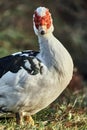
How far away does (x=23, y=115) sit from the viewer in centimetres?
757

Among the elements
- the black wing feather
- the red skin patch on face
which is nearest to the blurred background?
the black wing feather

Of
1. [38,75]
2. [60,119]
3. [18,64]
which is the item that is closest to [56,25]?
[60,119]

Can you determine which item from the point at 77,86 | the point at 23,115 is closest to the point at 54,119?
the point at 23,115

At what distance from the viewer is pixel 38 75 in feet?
23.9

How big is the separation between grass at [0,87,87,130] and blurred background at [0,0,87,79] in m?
5.30

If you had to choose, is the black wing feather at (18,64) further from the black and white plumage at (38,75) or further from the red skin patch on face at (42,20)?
the red skin patch on face at (42,20)

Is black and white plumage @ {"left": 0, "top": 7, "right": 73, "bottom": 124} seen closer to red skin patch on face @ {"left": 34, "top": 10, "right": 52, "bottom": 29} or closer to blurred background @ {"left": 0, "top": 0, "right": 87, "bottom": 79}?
red skin patch on face @ {"left": 34, "top": 10, "right": 52, "bottom": 29}

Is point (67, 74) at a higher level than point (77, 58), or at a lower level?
lower

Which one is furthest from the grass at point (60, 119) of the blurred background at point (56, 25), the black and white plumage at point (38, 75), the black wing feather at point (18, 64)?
the blurred background at point (56, 25)

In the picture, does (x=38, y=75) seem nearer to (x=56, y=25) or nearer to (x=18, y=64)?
(x=18, y=64)

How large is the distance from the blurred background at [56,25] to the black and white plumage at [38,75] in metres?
6.02

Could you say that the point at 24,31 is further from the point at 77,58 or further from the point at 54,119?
A: the point at 54,119

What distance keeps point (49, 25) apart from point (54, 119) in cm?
97

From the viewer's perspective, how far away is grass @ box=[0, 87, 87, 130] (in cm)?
718
